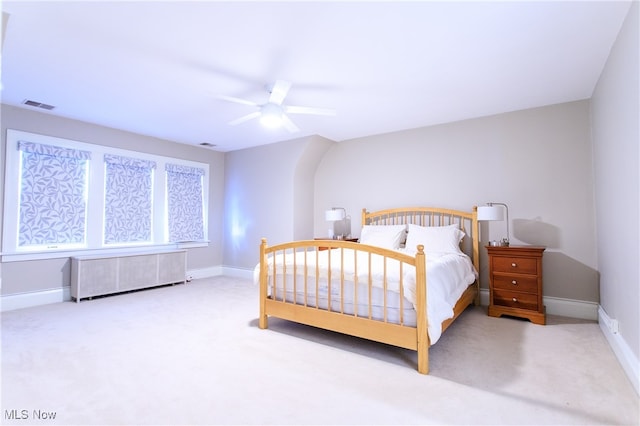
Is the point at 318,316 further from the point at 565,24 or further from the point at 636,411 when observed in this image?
the point at 565,24

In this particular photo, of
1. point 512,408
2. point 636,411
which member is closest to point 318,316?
point 512,408

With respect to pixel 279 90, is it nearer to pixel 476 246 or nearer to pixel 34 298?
pixel 476 246

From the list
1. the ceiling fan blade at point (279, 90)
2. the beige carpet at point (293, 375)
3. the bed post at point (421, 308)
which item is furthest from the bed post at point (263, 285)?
the bed post at point (421, 308)

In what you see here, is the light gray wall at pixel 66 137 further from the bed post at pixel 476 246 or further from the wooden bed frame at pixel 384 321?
the bed post at pixel 476 246

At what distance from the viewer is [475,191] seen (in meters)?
4.17

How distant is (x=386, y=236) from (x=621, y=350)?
244 centimetres

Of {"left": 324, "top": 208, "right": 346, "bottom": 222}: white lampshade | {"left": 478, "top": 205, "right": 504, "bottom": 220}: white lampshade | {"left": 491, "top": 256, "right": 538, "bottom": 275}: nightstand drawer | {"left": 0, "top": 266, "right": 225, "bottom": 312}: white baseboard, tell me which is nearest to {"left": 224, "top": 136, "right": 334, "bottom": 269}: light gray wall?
{"left": 324, "top": 208, "right": 346, "bottom": 222}: white lampshade

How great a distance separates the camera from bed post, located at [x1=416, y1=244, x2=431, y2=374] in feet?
7.45

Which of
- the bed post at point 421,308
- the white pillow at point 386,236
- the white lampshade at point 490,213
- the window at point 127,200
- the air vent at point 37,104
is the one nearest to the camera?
the bed post at point 421,308

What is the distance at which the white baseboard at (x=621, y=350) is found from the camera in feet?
6.72

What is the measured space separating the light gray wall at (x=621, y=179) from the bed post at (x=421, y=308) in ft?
4.37

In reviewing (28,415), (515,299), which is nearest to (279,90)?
(28,415)

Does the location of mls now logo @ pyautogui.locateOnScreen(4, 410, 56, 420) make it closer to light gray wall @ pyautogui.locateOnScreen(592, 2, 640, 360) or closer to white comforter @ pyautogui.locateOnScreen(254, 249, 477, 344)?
white comforter @ pyautogui.locateOnScreen(254, 249, 477, 344)

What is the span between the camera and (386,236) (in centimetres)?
426
